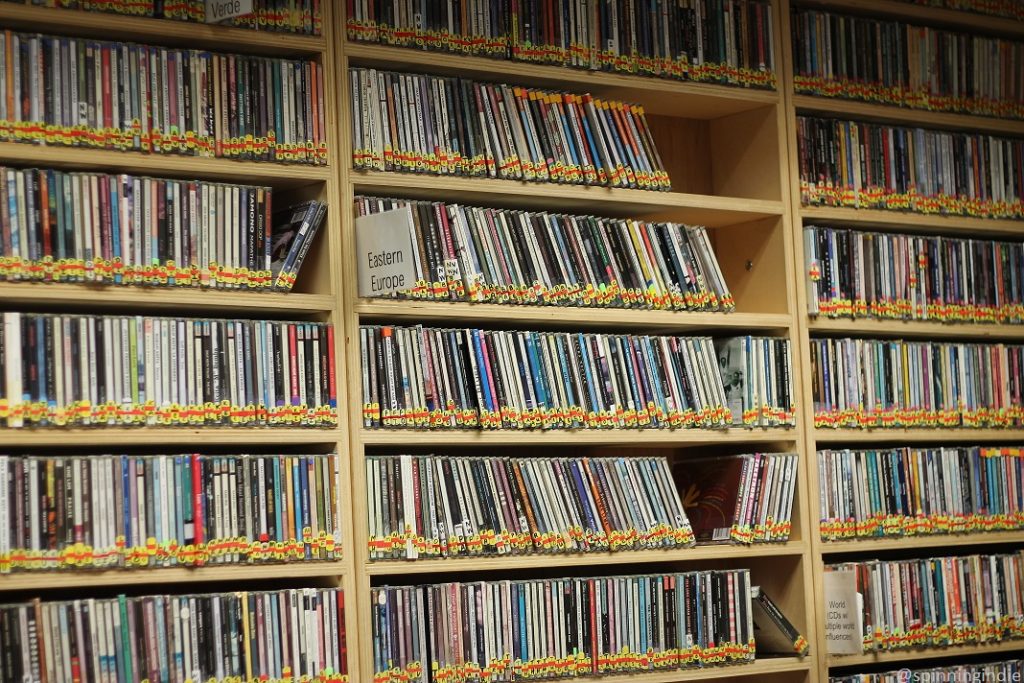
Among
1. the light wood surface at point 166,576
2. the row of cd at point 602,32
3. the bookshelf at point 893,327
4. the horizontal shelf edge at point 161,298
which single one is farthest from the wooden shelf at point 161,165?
the bookshelf at point 893,327

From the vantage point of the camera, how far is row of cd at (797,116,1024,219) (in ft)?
14.5

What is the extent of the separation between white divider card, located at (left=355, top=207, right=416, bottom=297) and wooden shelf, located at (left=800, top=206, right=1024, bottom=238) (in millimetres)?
1411

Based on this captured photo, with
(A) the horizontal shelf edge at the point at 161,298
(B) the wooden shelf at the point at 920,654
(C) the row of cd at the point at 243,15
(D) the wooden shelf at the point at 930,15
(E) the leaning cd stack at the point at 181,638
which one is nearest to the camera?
(E) the leaning cd stack at the point at 181,638

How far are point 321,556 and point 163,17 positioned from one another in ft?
4.37

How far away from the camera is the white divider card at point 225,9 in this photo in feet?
10.8

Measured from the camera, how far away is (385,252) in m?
3.54

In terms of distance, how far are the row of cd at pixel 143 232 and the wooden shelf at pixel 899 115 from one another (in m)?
1.65

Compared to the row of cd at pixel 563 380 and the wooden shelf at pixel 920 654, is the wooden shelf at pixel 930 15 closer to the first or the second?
the row of cd at pixel 563 380

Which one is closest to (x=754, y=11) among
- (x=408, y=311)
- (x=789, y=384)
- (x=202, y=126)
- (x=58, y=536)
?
(x=789, y=384)

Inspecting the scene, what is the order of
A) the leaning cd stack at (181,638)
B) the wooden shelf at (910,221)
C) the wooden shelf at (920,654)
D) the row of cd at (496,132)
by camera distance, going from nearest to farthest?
the leaning cd stack at (181,638), the row of cd at (496,132), the wooden shelf at (920,654), the wooden shelf at (910,221)

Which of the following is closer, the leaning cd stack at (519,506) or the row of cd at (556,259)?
the leaning cd stack at (519,506)

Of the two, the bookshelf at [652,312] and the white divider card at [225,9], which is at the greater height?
the white divider card at [225,9]

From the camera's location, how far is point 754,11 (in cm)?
434

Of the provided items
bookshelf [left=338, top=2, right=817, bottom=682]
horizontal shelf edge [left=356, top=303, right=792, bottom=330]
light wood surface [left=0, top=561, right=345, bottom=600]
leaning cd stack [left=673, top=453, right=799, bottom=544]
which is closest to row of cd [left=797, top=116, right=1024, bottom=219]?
bookshelf [left=338, top=2, right=817, bottom=682]
